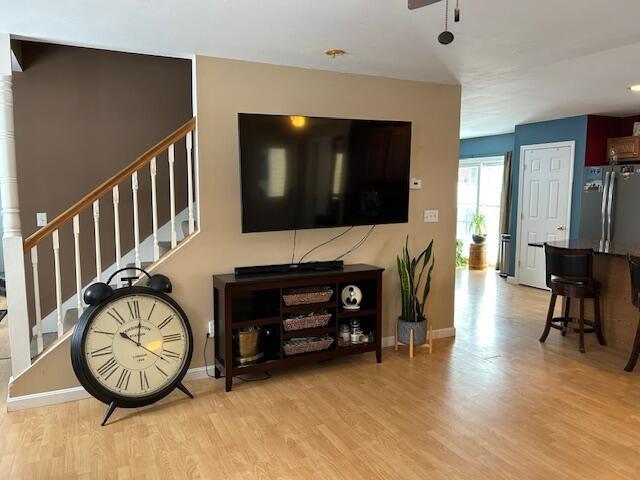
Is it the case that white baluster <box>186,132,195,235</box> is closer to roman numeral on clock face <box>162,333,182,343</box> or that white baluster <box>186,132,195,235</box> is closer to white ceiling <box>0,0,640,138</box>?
white ceiling <box>0,0,640,138</box>

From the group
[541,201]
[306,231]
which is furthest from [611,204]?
[306,231]

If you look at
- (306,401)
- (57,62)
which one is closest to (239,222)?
(306,401)

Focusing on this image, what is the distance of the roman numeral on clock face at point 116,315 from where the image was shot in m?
3.00

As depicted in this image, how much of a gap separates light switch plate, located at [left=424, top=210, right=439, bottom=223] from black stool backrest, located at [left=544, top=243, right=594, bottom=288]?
1.03 metres

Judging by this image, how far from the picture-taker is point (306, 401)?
10.5 ft

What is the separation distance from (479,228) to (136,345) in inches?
272

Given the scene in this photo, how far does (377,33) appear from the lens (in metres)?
2.93

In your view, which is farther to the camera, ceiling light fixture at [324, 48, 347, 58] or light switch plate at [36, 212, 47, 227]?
light switch plate at [36, 212, 47, 227]

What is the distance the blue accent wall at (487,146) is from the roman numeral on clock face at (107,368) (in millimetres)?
6983

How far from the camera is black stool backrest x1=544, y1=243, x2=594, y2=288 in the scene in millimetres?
4043

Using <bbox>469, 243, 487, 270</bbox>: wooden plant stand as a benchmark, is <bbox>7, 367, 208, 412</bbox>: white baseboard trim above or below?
below

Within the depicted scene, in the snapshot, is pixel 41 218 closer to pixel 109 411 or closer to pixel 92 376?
pixel 92 376

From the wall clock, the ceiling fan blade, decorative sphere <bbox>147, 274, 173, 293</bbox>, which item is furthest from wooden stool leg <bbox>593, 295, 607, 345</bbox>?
decorative sphere <bbox>147, 274, 173, 293</bbox>

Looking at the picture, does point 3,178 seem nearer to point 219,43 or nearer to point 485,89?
point 219,43
